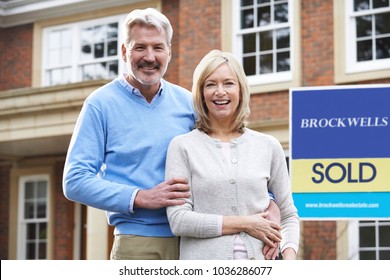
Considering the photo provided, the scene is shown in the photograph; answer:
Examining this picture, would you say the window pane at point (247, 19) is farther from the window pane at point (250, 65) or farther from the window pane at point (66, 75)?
the window pane at point (66, 75)

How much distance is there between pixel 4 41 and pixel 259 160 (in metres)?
13.9

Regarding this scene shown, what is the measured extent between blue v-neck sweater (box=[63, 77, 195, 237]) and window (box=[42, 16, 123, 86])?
463 inches

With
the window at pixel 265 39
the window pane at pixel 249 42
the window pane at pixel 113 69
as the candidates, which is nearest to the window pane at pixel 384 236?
the window at pixel 265 39

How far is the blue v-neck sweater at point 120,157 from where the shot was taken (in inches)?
104

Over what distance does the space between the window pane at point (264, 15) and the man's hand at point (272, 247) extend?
34.5ft

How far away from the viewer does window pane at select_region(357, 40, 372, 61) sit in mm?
12086

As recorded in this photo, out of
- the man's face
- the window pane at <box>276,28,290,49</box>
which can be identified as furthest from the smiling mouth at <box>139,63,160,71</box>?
the window pane at <box>276,28,290,49</box>

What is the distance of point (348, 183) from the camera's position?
326 inches

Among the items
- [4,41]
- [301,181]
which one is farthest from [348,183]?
[4,41]

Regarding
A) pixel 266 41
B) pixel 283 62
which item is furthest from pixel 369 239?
pixel 266 41

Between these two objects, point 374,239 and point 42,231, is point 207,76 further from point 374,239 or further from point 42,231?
point 42,231

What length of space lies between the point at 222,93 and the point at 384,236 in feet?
32.2
